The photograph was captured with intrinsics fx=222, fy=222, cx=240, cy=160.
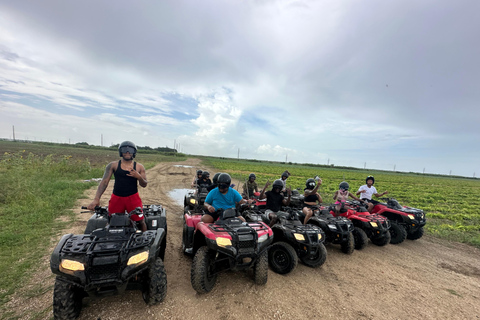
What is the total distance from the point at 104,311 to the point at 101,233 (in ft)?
3.71

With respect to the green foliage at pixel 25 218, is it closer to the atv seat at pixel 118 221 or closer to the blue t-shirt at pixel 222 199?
the atv seat at pixel 118 221

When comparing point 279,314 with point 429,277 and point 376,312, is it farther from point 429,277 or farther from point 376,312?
point 429,277

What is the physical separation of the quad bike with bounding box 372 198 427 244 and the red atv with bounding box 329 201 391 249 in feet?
2.32

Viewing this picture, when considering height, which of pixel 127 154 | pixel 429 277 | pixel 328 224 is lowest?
pixel 429 277

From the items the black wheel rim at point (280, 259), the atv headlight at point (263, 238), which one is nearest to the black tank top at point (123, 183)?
Answer: the atv headlight at point (263, 238)

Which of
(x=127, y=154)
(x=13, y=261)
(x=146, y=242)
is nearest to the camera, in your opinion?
(x=146, y=242)

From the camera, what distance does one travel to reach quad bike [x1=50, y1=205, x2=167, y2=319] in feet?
8.46

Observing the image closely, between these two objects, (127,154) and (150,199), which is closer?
(127,154)

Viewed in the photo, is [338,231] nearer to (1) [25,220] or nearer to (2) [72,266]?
(2) [72,266]

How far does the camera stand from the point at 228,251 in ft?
11.3

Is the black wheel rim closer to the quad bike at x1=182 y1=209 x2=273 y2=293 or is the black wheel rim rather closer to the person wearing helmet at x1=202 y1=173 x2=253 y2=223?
the quad bike at x1=182 y1=209 x2=273 y2=293

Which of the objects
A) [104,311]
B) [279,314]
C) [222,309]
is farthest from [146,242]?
[279,314]

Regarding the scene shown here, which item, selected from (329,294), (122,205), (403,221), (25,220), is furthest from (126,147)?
(403,221)

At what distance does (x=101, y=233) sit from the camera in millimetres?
2965
